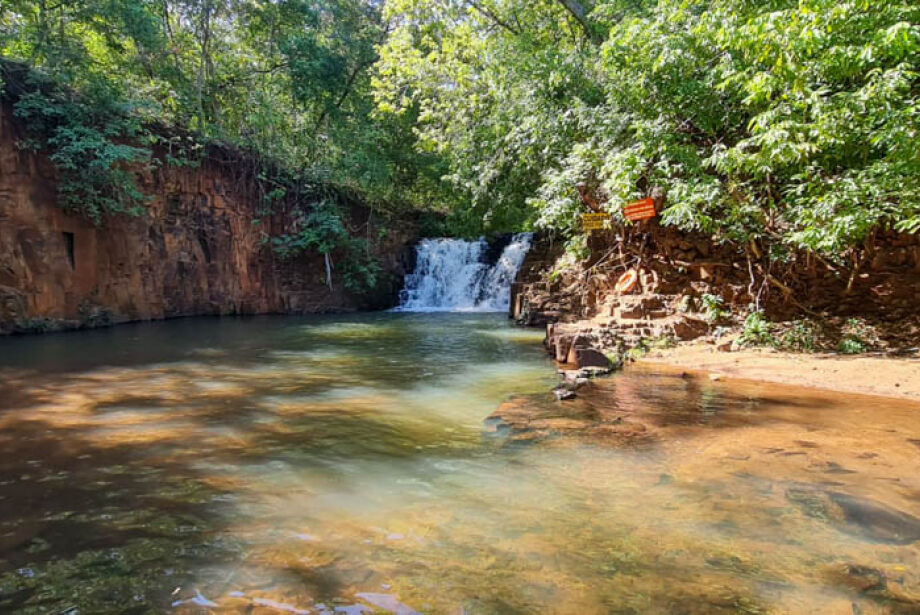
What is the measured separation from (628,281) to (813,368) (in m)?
4.01

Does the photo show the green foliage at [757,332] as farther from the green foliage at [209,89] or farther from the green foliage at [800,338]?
the green foliage at [209,89]

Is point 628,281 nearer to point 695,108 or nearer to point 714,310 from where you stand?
A: point 714,310

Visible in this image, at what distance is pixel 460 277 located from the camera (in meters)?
18.9

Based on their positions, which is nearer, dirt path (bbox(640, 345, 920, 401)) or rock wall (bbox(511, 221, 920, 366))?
dirt path (bbox(640, 345, 920, 401))

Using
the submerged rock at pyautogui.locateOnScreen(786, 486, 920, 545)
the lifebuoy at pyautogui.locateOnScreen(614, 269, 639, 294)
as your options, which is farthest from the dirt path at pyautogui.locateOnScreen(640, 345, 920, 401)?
the submerged rock at pyautogui.locateOnScreen(786, 486, 920, 545)

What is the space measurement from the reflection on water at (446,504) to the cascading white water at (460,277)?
12266mm

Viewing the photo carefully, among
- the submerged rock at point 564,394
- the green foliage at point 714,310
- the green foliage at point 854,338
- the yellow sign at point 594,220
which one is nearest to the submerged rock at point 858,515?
the submerged rock at point 564,394

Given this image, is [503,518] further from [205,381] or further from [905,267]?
[905,267]

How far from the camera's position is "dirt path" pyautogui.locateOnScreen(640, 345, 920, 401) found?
17.6 feet

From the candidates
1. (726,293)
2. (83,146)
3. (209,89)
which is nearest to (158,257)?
(83,146)

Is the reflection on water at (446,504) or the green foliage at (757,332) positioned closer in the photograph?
the reflection on water at (446,504)

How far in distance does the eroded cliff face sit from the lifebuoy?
37.1ft

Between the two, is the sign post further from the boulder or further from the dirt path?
the boulder

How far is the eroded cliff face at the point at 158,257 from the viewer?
1112cm
